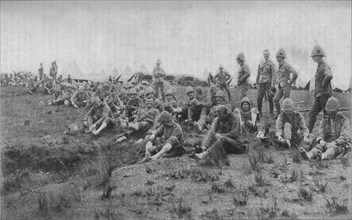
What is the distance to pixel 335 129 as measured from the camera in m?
8.31

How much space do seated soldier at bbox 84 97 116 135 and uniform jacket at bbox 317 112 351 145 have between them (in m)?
6.08

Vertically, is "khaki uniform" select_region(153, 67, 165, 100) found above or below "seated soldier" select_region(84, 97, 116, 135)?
above

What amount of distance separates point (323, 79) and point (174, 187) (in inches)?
175

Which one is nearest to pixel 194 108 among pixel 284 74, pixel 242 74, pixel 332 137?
pixel 242 74

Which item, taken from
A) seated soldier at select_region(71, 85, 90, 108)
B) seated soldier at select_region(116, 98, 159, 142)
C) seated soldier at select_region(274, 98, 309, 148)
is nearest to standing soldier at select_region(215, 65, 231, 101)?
seated soldier at select_region(116, 98, 159, 142)

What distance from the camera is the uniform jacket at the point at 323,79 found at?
9164mm

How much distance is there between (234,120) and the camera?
869 cm

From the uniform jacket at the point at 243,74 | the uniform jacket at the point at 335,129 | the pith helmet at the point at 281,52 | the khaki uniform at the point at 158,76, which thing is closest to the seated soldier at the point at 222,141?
the uniform jacket at the point at 335,129

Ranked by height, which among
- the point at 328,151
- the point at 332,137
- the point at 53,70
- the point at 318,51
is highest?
the point at 53,70

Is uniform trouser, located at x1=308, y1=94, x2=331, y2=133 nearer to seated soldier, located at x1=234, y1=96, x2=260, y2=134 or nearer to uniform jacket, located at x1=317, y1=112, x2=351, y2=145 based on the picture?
uniform jacket, located at x1=317, y1=112, x2=351, y2=145

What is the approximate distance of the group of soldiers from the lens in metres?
8.31

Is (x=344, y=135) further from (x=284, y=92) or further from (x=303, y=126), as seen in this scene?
(x=284, y=92)

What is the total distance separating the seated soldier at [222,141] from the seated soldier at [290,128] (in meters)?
0.86

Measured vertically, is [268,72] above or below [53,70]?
below
